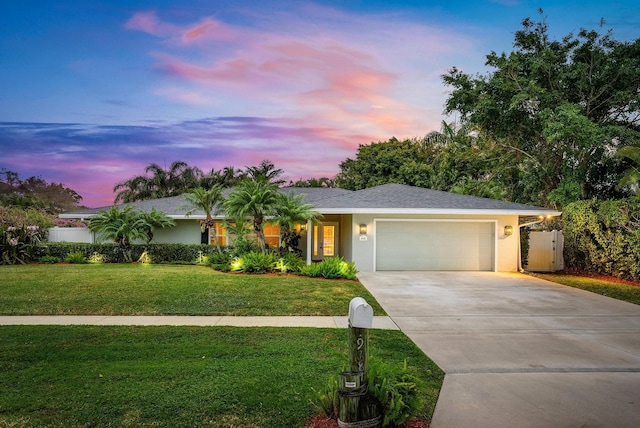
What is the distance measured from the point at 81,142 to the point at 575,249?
26165mm

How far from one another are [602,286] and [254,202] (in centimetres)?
1079

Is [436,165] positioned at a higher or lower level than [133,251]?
higher

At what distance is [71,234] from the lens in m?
17.7

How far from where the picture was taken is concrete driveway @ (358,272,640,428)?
12.1 feet

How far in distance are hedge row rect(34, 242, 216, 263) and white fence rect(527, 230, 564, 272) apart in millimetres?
12519

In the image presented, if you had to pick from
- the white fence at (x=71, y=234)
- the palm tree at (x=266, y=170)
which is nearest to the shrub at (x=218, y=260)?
the white fence at (x=71, y=234)

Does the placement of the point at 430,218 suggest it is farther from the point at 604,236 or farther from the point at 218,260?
the point at 218,260

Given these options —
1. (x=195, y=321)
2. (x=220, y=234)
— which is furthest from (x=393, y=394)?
(x=220, y=234)

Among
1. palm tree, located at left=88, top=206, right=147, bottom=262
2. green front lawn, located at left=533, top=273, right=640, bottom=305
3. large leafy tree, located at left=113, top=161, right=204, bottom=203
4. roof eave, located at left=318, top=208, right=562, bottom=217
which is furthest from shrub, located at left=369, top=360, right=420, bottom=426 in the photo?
large leafy tree, located at left=113, top=161, right=204, bottom=203

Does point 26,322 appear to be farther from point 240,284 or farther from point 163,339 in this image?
point 240,284

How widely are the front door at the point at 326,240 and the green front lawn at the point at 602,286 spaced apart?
8.61 metres

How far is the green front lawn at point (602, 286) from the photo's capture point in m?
10.3

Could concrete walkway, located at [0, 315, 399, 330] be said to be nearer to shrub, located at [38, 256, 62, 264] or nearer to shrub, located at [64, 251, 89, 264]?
shrub, located at [64, 251, 89, 264]

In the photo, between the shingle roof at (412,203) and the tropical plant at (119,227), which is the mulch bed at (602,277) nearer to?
the shingle roof at (412,203)
